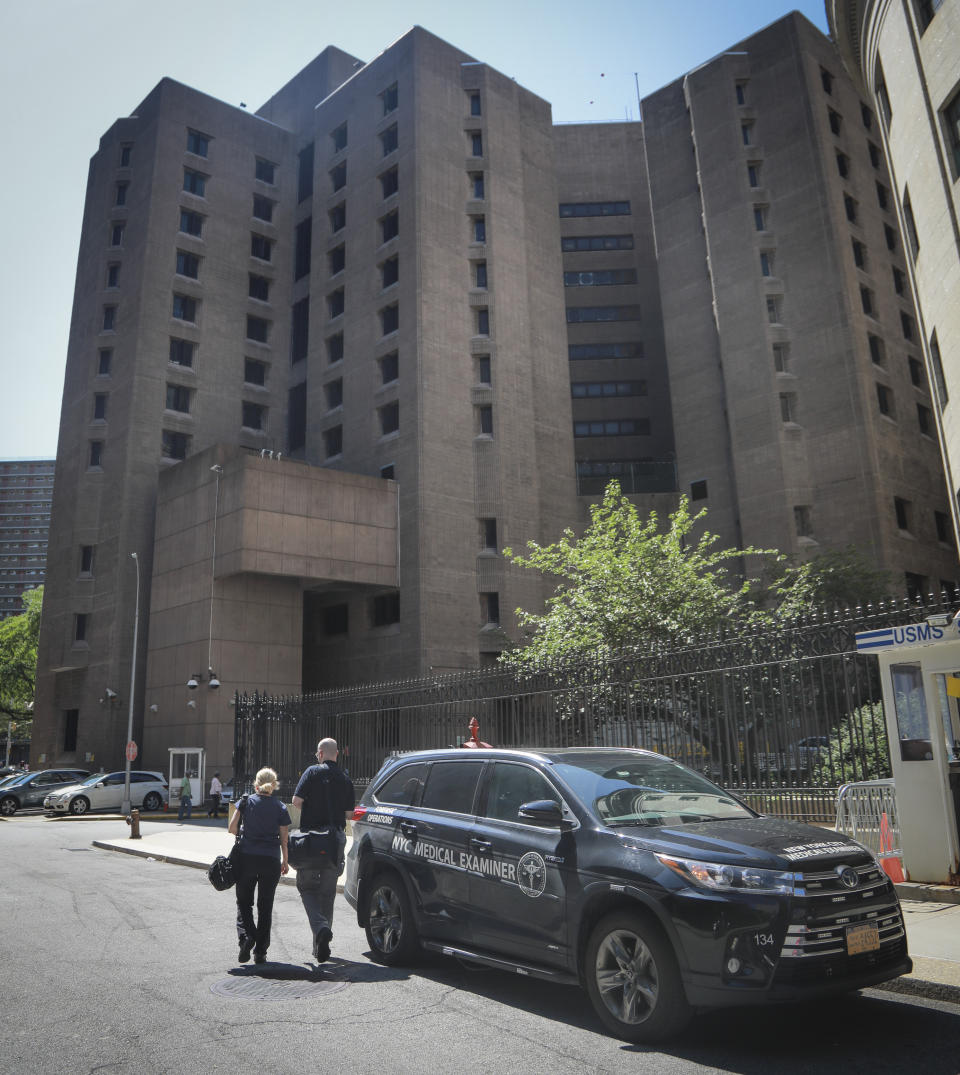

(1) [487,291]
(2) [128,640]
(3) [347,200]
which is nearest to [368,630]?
(2) [128,640]

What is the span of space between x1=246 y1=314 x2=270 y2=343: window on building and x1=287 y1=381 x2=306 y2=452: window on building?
3.29 m

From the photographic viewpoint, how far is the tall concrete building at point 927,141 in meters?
18.0

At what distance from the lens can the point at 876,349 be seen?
45.3m

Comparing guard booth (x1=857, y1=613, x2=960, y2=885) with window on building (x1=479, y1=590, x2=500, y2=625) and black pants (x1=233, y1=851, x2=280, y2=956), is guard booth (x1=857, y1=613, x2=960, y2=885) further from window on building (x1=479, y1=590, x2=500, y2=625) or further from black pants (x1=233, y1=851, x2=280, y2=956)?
window on building (x1=479, y1=590, x2=500, y2=625)

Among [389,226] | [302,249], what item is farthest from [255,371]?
[389,226]

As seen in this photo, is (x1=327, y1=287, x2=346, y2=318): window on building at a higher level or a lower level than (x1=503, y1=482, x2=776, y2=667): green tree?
higher

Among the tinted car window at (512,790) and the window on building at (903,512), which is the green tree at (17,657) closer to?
the window on building at (903,512)

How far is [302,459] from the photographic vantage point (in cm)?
4988

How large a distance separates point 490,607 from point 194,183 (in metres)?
29.5

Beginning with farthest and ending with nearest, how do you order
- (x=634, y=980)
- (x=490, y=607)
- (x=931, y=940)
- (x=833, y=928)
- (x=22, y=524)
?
(x=22, y=524) → (x=490, y=607) → (x=931, y=940) → (x=634, y=980) → (x=833, y=928)

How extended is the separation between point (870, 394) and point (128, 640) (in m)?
36.6

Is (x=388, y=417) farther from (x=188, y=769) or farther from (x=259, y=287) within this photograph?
(x=188, y=769)

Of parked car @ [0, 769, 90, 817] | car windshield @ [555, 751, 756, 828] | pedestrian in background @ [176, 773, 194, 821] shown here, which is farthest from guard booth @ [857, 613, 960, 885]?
parked car @ [0, 769, 90, 817]

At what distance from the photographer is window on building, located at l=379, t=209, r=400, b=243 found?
4716cm
